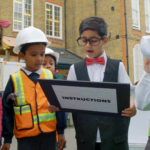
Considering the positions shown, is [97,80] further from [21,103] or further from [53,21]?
[53,21]

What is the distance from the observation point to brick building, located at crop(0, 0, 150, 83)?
1171 centimetres

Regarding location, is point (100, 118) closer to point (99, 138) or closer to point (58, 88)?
point (99, 138)

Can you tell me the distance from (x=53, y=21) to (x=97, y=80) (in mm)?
12505

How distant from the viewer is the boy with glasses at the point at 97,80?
1.53 metres

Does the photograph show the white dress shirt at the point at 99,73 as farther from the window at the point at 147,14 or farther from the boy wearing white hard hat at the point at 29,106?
the window at the point at 147,14

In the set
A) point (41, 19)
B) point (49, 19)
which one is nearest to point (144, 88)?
point (41, 19)

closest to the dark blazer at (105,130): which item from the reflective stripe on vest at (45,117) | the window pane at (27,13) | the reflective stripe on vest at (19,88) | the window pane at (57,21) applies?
the reflective stripe on vest at (45,117)

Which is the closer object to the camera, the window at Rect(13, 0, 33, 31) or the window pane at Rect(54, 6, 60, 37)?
the window at Rect(13, 0, 33, 31)

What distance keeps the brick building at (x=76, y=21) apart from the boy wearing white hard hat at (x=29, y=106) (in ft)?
29.0

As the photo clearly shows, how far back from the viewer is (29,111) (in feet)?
5.59

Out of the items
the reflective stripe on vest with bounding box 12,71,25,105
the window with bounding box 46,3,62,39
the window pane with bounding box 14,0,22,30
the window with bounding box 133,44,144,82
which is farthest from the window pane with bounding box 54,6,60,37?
the reflective stripe on vest with bounding box 12,71,25,105

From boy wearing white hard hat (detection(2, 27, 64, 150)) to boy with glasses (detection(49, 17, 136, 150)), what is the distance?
10.8 inches

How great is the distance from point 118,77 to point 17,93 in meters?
0.92

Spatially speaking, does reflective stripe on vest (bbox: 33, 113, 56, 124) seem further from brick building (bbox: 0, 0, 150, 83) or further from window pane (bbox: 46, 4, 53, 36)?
window pane (bbox: 46, 4, 53, 36)
